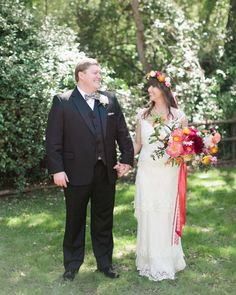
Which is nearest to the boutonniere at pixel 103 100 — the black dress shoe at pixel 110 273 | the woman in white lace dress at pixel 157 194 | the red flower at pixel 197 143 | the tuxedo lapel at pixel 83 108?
the tuxedo lapel at pixel 83 108

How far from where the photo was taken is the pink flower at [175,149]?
469cm

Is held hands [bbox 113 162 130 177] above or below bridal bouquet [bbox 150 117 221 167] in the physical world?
below

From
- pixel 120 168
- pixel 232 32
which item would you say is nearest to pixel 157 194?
pixel 120 168

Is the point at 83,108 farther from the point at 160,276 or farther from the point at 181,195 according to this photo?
the point at 160,276

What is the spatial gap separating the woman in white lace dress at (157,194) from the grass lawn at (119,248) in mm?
224

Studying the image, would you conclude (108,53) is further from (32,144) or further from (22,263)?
(22,263)

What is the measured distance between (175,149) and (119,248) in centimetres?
183

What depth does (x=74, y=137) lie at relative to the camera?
4875 mm

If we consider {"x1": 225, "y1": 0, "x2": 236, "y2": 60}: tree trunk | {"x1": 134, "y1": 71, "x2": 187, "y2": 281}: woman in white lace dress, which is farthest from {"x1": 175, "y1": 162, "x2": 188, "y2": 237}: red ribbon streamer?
{"x1": 225, "y1": 0, "x2": 236, "y2": 60}: tree trunk

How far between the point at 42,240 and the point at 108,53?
23.2ft

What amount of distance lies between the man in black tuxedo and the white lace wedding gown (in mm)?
191

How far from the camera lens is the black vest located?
4.90 meters

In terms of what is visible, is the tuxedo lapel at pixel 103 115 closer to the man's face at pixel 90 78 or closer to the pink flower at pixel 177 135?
the man's face at pixel 90 78

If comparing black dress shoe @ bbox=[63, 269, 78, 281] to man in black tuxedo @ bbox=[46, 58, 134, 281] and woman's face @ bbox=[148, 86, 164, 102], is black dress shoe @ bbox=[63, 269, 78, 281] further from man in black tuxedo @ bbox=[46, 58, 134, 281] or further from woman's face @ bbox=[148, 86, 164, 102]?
woman's face @ bbox=[148, 86, 164, 102]
